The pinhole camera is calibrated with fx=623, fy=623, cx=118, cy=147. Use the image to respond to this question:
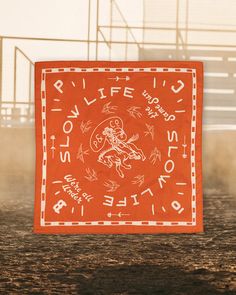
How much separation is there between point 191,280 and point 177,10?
7768 mm

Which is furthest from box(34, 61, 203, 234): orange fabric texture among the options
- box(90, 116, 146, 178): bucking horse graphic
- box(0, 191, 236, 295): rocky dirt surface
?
box(0, 191, 236, 295): rocky dirt surface

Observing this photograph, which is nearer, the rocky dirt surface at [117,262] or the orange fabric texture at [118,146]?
the rocky dirt surface at [117,262]

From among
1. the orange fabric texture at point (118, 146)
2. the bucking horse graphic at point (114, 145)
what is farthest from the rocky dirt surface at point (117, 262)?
the bucking horse graphic at point (114, 145)

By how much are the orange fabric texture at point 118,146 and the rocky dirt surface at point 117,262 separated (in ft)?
0.60

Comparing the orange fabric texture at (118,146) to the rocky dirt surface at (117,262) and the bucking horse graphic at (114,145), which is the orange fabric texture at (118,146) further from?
the rocky dirt surface at (117,262)

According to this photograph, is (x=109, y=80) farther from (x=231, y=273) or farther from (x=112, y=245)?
(x=231, y=273)

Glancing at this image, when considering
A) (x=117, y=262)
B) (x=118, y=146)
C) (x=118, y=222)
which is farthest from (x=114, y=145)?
(x=117, y=262)

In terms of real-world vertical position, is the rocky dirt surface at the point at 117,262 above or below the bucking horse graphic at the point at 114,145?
below

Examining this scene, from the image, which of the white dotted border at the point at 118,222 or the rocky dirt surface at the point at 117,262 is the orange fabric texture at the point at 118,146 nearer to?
the white dotted border at the point at 118,222

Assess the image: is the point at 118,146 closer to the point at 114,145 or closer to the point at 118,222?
the point at 114,145

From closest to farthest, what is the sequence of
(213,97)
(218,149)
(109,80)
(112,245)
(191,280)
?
(191,280) < (109,80) < (112,245) < (218,149) < (213,97)

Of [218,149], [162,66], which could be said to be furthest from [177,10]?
[162,66]

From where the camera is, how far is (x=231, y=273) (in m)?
3.40

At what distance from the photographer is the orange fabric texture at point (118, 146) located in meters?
3.73
